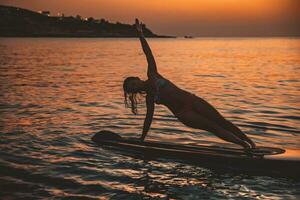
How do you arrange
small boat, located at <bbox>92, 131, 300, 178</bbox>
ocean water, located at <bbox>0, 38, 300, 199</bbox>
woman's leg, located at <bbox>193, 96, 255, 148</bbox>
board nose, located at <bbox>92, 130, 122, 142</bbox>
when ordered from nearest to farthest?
ocean water, located at <bbox>0, 38, 300, 199</bbox>
small boat, located at <bbox>92, 131, 300, 178</bbox>
woman's leg, located at <bbox>193, 96, 255, 148</bbox>
board nose, located at <bbox>92, 130, 122, 142</bbox>

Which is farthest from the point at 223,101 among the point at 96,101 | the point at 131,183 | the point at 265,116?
the point at 131,183

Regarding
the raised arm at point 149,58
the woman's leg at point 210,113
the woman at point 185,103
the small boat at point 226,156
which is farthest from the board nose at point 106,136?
the woman's leg at point 210,113

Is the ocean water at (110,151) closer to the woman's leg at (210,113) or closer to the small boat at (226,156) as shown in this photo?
the small boat at (226,156)

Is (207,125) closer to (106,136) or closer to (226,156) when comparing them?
(226,156)

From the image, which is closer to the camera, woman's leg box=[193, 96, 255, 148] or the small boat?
the small boat

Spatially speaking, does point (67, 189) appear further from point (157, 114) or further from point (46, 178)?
point (157, 114)

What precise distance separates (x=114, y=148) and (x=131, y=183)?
2216mm

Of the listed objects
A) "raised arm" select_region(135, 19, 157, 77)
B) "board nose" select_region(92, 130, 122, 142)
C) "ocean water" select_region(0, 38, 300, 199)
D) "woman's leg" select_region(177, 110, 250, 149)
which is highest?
"raised arm" select_region(135, 19, 157, 77)

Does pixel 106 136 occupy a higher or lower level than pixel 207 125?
lower

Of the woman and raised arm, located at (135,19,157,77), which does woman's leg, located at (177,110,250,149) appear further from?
raised arm, located at (135,19,157,77)

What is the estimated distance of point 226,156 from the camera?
879 centimetres

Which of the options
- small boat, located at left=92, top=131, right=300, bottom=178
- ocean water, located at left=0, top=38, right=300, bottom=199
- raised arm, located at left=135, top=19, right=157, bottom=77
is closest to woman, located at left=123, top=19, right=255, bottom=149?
raised arm, located at left=135, top=19, right=157, bottom=77

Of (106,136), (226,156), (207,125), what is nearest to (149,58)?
(207,125)

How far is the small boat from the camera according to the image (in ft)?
27.5
